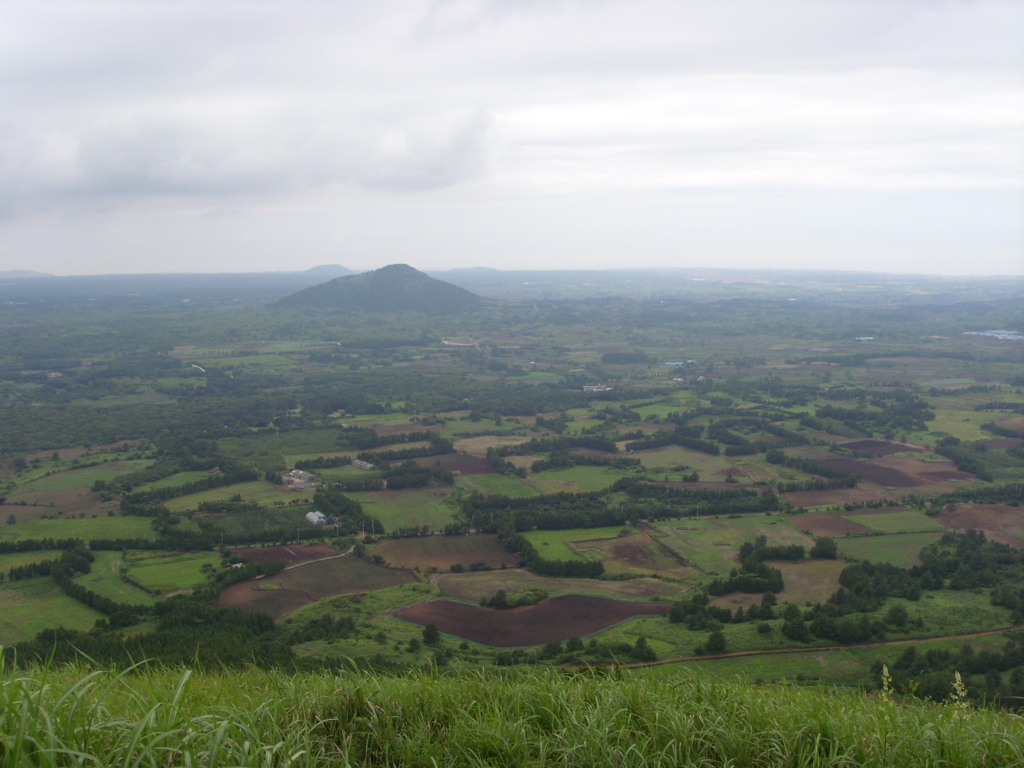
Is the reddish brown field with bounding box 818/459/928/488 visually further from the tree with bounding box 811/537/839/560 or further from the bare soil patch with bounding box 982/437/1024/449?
the tree with bounding box 811/537/839/560

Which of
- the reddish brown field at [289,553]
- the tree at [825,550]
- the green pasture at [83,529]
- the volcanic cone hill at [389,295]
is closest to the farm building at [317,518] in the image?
the reddish brown field at [289,553]

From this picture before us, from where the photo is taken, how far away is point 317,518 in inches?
1692

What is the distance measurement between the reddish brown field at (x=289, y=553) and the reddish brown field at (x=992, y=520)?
116 feet

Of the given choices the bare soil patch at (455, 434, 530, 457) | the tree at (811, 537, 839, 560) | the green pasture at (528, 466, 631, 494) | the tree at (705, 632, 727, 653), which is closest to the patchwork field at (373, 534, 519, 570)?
the green pasture at (528, 466, 631, 494)

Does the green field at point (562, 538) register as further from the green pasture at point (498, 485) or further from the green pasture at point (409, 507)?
the green pasture at point (498, 485)

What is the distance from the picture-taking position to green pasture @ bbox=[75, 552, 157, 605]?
3259 cm

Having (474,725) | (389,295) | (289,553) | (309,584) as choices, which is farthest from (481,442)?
(389,295)

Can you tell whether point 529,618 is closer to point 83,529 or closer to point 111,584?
point 111,584

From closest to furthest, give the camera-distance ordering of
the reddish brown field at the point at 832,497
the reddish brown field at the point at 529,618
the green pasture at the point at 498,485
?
the reddish brown field at the point at 529,618 < the reddish brown field at the point at 832,497 < the green pasture at the point at 498,485

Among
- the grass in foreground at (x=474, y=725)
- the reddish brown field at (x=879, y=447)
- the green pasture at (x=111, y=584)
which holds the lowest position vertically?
the green pasture at (x=111, y=584)

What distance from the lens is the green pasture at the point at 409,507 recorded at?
143 feet

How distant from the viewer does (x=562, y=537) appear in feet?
134

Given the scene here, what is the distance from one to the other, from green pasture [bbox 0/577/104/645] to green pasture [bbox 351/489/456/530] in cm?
1619

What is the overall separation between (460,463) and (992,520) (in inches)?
1397
